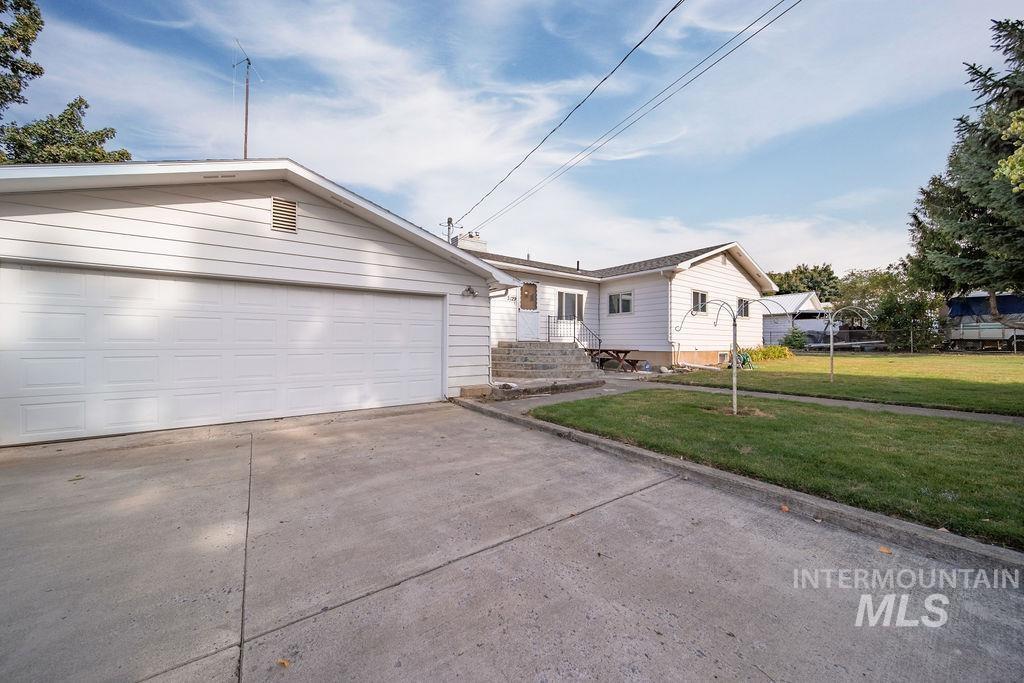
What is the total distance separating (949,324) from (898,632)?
31.7 meters

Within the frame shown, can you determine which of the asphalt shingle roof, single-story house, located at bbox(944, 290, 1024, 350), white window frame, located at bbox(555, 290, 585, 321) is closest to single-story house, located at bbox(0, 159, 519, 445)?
the asphalt shingle roof

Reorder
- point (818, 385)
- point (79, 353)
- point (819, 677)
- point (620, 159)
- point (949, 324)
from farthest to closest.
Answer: point (949, 324) → point (620, 159) → point (818, 385) → point (79, 353) → point (819, 677)

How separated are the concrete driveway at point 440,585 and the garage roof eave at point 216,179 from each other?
136 inches

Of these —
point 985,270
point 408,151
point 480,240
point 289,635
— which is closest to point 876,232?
point 985,270

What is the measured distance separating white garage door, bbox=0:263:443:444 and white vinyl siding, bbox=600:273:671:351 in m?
9.61

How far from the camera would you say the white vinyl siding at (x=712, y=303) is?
14.1 m

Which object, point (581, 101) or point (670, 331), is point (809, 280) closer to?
point (670, 331)

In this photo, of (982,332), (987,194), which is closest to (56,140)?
(987,194)

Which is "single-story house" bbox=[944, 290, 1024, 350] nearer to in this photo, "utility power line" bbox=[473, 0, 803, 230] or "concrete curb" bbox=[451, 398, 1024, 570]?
"utility power line" bbox=[473, 0, 803, 230]

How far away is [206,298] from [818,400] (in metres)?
11.0

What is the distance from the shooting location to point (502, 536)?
2.75 meters

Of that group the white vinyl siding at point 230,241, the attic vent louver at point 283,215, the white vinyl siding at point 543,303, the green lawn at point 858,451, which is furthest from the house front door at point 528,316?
the attic vent louver at point 283,215

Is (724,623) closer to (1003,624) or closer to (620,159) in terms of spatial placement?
(1003,624)

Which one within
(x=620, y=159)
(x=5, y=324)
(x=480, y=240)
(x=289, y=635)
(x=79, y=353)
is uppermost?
(x=620, y=159)
